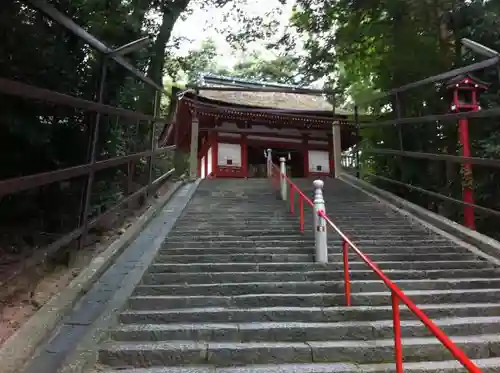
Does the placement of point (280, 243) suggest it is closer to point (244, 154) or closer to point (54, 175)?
point (54, 175)

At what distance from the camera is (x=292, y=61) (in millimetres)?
14188

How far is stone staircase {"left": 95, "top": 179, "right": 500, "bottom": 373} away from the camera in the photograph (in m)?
3.48

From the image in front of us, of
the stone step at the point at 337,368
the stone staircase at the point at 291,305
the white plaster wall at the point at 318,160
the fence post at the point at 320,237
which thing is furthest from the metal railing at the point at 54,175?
the white plaster wall at the point at 318,160

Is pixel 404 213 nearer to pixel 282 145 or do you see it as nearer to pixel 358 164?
pixel 358 164

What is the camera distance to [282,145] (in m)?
16.8

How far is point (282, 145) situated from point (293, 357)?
13672 mm

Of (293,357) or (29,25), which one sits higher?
(29,25)

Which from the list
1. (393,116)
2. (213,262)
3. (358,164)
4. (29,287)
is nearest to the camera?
(29,287)

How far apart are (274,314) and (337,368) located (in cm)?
95

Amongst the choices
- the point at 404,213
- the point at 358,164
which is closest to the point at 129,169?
the point at 404,213

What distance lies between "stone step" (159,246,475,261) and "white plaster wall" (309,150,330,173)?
1084cm

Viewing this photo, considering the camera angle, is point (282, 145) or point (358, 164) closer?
point (358, 164)

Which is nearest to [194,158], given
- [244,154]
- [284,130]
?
[244,154]

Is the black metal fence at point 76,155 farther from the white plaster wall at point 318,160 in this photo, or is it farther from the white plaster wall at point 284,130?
the white plaster wall at point 318,160
